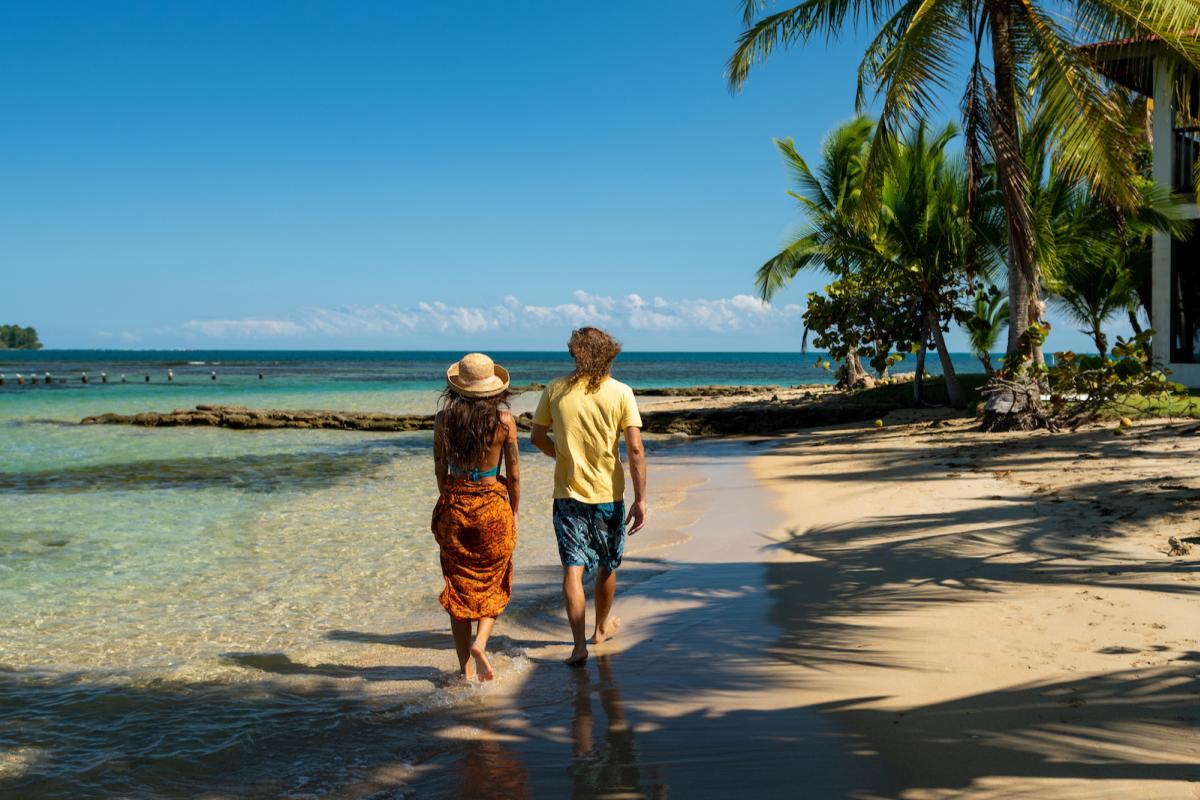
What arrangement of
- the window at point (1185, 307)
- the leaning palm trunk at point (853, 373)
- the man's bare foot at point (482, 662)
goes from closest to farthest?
the man's bare foot at point (482, 662) < the window at point (1185, 307) < the leaning palm trunk at point (853, 373)

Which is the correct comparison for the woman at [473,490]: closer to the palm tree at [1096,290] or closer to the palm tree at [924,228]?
the palm tree at [924,228]

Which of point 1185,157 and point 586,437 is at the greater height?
point 1185,157

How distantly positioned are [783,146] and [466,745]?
23036 millimetres

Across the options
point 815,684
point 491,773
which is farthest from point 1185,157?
point 491,773

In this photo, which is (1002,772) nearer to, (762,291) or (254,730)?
(254,730)

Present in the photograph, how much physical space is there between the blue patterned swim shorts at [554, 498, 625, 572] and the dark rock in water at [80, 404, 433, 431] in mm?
20389

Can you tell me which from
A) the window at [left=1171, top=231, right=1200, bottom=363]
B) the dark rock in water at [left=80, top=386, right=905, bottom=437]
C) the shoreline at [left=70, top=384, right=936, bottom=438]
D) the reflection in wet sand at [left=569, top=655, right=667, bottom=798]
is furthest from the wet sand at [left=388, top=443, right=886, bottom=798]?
the window at [left=1171, top=231, right=1200, bottom=363]

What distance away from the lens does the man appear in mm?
4898

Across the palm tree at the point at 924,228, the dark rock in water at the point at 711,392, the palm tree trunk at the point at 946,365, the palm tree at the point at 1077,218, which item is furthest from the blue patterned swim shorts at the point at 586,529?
the dark rock in water at the point at 711,392

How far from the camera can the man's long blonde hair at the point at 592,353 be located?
191 inches

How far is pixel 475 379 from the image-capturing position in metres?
4.66

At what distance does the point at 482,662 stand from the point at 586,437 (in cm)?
129

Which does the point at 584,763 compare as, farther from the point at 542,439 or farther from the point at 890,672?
the point at 542,439

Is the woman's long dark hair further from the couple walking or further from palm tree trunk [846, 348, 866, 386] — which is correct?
palm tree trunk [846, 348, 866, 386]
